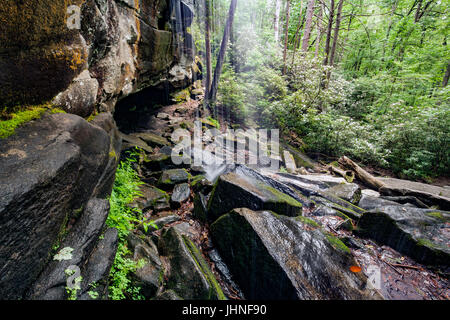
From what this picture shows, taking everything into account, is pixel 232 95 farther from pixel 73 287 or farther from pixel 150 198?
pixel 73 287

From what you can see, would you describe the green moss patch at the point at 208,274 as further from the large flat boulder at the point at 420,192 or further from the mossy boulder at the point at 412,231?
the large flat boulder at the point at 420,192

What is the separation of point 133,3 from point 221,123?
8.96 m

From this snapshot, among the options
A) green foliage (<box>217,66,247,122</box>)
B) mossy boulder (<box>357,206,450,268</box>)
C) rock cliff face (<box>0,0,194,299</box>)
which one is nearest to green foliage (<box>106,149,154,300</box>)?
rock cliff face (<box>0,0,194,299</box>)

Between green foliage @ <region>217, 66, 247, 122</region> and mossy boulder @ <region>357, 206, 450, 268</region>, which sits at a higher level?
green foliage @ <region>217, 66, 247, 122</region>

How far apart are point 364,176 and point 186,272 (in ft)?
28.8

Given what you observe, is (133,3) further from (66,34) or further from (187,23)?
(187,23)

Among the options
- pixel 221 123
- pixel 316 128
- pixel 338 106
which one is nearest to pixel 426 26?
pixel 338 106

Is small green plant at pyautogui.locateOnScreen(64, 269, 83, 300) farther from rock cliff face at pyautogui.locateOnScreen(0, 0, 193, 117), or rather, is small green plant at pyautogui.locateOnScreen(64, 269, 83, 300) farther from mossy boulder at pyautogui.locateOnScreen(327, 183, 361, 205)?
mossy boulder at pyautogui.locateOnScreen(327, 183, 361, 205)

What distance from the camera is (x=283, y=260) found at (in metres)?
2.84

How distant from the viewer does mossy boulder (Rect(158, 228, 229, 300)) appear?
260 centimetres

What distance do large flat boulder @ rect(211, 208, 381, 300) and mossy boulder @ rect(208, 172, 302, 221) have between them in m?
0.39

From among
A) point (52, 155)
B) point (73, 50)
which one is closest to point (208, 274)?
point (52, 155)

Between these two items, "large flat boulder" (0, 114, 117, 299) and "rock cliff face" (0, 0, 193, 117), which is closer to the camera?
"large flat boulder" (0, 114, 117, 299)

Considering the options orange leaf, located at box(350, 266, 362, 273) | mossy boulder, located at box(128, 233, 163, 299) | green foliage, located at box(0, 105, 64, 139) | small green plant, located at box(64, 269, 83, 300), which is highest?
green foliage, located at box(0, 105, 64, 139)
